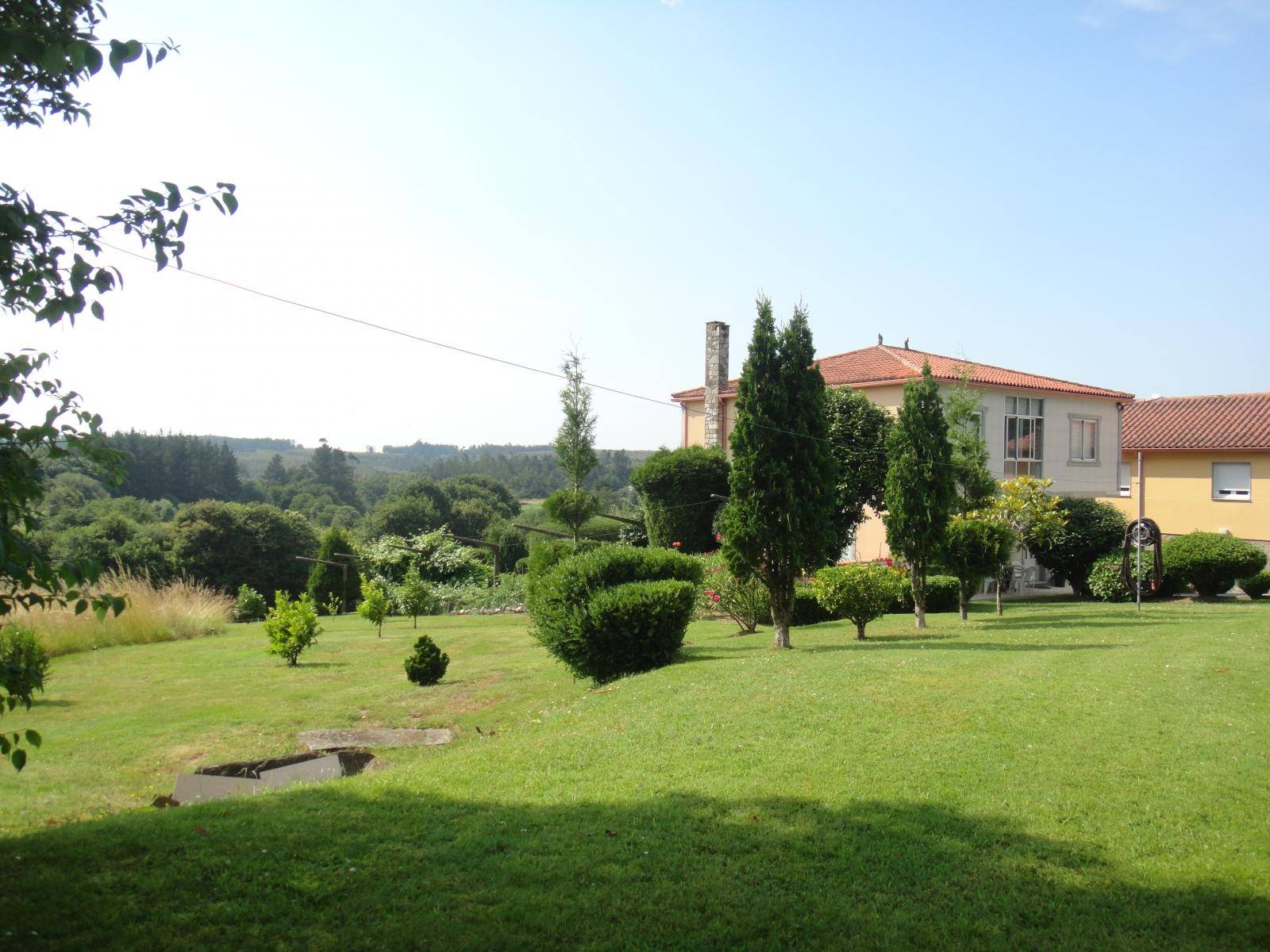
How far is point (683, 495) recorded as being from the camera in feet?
108

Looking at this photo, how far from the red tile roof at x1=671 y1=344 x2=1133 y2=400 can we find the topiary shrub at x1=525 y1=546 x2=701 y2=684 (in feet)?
58.8

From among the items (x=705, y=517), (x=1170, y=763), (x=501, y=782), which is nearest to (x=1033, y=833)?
(x=1170, y=763)

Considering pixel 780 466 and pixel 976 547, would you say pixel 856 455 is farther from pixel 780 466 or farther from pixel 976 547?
pixel 780 466

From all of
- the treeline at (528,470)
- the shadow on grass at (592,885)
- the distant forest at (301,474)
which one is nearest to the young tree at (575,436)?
the shadow on grass at (592,885)

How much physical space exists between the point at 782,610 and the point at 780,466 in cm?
230

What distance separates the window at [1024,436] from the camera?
109 ft

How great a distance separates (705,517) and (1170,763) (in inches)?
1026

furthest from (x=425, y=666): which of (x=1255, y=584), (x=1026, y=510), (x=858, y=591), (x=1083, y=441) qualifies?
(x=1083, y=441)

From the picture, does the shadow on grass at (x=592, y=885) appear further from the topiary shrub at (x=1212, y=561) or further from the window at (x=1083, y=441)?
the window at (x=1083, y=441)

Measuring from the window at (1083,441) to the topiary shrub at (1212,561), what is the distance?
1102cm

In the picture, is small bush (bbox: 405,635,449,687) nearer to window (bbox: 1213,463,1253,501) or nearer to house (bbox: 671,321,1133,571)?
house (bbox: 671,321,1133,571)

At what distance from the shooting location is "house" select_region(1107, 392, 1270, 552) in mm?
33906

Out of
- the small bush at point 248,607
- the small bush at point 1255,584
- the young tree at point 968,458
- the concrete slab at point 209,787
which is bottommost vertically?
the small bush at point 248,607

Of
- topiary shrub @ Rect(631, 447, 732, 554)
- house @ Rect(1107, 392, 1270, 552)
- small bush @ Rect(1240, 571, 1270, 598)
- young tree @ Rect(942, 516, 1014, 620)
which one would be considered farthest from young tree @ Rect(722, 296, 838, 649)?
house @ Rect(1107, 392, 1270, 552)
